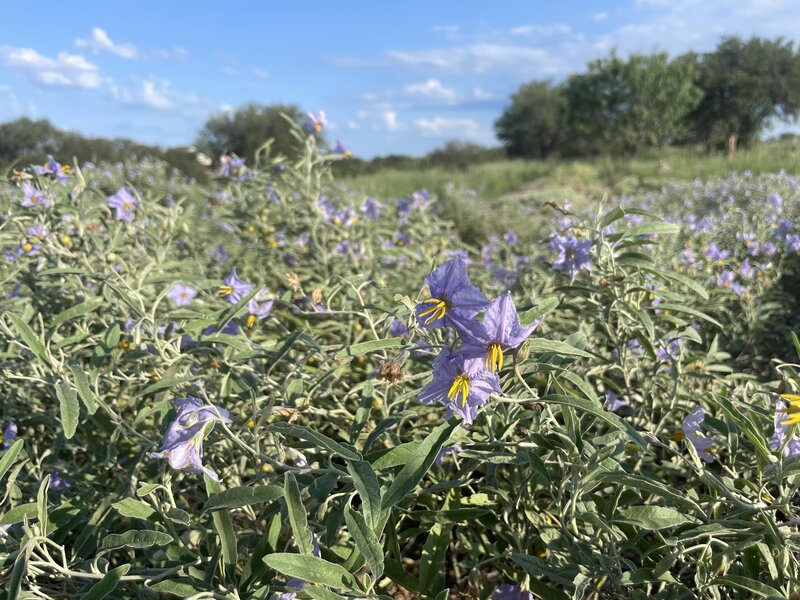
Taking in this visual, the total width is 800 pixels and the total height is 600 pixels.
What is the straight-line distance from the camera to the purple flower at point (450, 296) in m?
0.84

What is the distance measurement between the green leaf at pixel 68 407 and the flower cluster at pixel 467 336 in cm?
68

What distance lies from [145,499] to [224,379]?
0.29 m

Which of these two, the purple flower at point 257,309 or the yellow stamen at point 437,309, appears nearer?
the yellow stamen at point 437,309

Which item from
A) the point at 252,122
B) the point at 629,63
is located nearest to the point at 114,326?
the point at 252,122

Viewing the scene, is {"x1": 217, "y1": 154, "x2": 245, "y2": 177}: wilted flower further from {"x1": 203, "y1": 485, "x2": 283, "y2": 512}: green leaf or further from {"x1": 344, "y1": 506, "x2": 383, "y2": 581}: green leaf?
{"x1": 344, "y1": 506, "x2": 383, "y2": 581}: green leaf

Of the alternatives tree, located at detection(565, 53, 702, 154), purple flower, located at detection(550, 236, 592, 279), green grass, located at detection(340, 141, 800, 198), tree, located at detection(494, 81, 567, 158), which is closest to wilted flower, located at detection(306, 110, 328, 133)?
purple flower, located at detection(550, 236, 592, 279)

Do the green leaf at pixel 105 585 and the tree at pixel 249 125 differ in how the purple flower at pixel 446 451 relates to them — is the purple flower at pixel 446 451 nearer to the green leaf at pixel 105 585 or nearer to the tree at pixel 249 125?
the green leaf at pixel 105 585

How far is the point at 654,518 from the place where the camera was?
0.93 meters

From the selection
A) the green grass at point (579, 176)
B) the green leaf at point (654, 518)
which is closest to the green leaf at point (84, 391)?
the green leaf at point (654, 518)

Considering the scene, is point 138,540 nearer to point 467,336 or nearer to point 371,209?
point 467,336

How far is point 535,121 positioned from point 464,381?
1562 inches

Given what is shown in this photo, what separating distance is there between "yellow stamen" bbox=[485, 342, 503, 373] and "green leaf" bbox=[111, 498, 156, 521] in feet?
2.21

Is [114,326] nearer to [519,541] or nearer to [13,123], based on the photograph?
[519,541]

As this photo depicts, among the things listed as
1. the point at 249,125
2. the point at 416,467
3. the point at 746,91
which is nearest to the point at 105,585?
the point at 416,467
